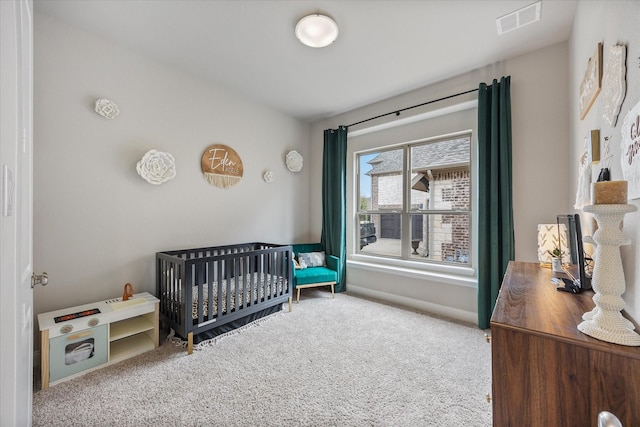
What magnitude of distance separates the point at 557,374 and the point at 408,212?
9.22 ft

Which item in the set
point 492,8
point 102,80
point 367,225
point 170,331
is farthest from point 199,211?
point 492,8

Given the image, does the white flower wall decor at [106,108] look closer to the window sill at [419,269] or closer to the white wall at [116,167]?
the white wall at [116,167]

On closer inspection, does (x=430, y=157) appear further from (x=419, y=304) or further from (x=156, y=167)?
(x=156, y=167)

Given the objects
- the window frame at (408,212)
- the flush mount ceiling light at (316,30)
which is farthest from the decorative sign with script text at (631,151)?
the window frame at (408,212)

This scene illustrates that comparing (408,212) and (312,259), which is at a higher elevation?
(408,212)

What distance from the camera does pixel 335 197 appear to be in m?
3.80

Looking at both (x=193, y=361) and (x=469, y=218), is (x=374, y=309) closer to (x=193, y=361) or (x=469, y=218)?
(x=469, y=218)

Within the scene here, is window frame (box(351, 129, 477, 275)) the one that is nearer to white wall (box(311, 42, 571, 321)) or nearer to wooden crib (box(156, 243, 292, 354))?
white wall (box(311, 42, 571, 321))

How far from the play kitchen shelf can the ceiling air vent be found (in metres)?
3.61

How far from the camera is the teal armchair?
3266 millimetres

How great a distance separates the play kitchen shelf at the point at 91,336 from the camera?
1696 mm

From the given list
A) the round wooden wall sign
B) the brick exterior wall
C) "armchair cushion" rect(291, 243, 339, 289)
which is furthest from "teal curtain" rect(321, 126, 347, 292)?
the round wooden wall sign

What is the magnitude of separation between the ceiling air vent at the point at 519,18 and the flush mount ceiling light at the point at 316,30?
1.28 m

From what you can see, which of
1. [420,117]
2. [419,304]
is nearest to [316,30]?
[420,117]
